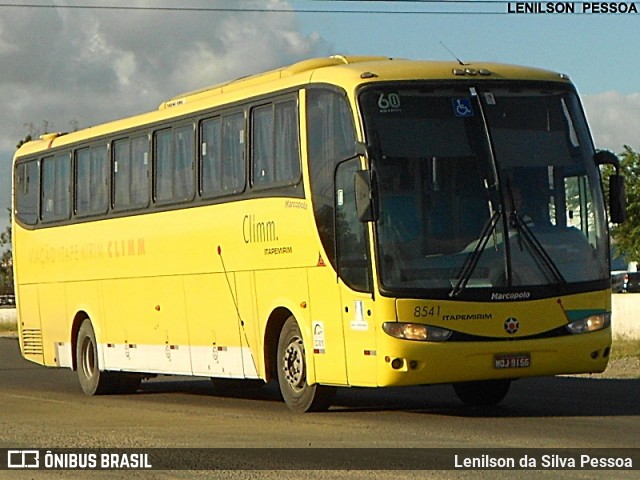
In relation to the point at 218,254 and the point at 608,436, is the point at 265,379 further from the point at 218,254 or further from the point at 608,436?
the point at 608,436

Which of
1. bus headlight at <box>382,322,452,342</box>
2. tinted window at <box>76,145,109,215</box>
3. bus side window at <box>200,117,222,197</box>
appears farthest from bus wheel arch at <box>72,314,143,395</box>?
bus headlight at <box>382,322,452,342</box>

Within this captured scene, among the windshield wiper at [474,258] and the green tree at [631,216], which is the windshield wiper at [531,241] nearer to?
the windshield wiper at [474,258]

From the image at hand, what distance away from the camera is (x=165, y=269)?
22312 millimetres

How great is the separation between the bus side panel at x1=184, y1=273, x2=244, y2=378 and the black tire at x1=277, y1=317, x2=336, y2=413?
1.22 meters

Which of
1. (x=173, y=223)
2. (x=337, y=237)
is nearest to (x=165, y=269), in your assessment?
(x=173, y=223)

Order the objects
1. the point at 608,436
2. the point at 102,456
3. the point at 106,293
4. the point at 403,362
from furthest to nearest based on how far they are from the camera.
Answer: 1. the point at 106,293
2. the point at 403,362
3. the point at 608,436
4. the point at 102,456

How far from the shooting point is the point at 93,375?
2498cm

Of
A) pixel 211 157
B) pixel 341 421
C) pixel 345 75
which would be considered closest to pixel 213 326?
pixel 211 157

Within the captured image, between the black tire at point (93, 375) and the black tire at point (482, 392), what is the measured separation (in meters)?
6.71

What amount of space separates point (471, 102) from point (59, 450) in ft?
20.0

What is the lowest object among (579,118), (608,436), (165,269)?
(608,436)

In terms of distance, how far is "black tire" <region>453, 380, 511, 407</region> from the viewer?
766 inches

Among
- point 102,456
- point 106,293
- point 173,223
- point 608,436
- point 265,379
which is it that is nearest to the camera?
point 102,456

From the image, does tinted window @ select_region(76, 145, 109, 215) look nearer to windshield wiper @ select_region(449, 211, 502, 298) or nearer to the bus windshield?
the bus windshield
